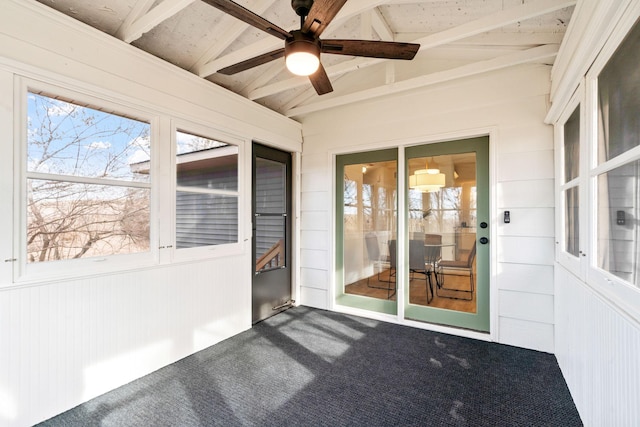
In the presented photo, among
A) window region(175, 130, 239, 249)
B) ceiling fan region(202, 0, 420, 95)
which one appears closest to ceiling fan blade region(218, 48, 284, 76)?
ceiling fan region(202, 0, 420, 95)

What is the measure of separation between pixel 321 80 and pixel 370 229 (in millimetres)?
2057

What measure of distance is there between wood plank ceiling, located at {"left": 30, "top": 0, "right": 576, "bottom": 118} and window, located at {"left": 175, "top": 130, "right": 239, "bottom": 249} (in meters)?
0.68

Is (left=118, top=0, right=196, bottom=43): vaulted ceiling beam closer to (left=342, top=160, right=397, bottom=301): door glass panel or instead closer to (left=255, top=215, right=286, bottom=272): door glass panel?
(left=255, top=215, right=286, bottom=272): door glass panel

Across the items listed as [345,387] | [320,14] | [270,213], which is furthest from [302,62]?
[270,213]

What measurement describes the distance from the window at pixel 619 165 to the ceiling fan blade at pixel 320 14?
4.12 feet

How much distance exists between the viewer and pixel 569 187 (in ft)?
7.53

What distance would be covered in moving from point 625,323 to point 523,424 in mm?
987

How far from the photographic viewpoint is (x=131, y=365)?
2350 millimetres

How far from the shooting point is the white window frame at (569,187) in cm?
187

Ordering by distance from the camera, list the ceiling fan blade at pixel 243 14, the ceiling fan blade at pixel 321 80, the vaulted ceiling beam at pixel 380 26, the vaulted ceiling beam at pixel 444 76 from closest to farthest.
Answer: the ceiling fan blade at pixel 243 14 → the ceiling fan blade at pixel 321 80 → the vaulted ceiling beam at pixel 444 76 → the vaulted ceiling beam at pixel 380 26

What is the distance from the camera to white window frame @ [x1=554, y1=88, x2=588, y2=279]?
187cm

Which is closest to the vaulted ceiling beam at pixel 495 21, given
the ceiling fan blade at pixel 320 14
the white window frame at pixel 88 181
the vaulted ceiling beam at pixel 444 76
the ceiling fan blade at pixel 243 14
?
the vaulted ceiling beam at pixel 444 76

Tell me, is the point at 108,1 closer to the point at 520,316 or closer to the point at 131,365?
the point at 131,365

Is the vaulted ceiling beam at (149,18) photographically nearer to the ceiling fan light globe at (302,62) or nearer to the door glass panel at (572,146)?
the ceiling fan light globe at (302,62)
